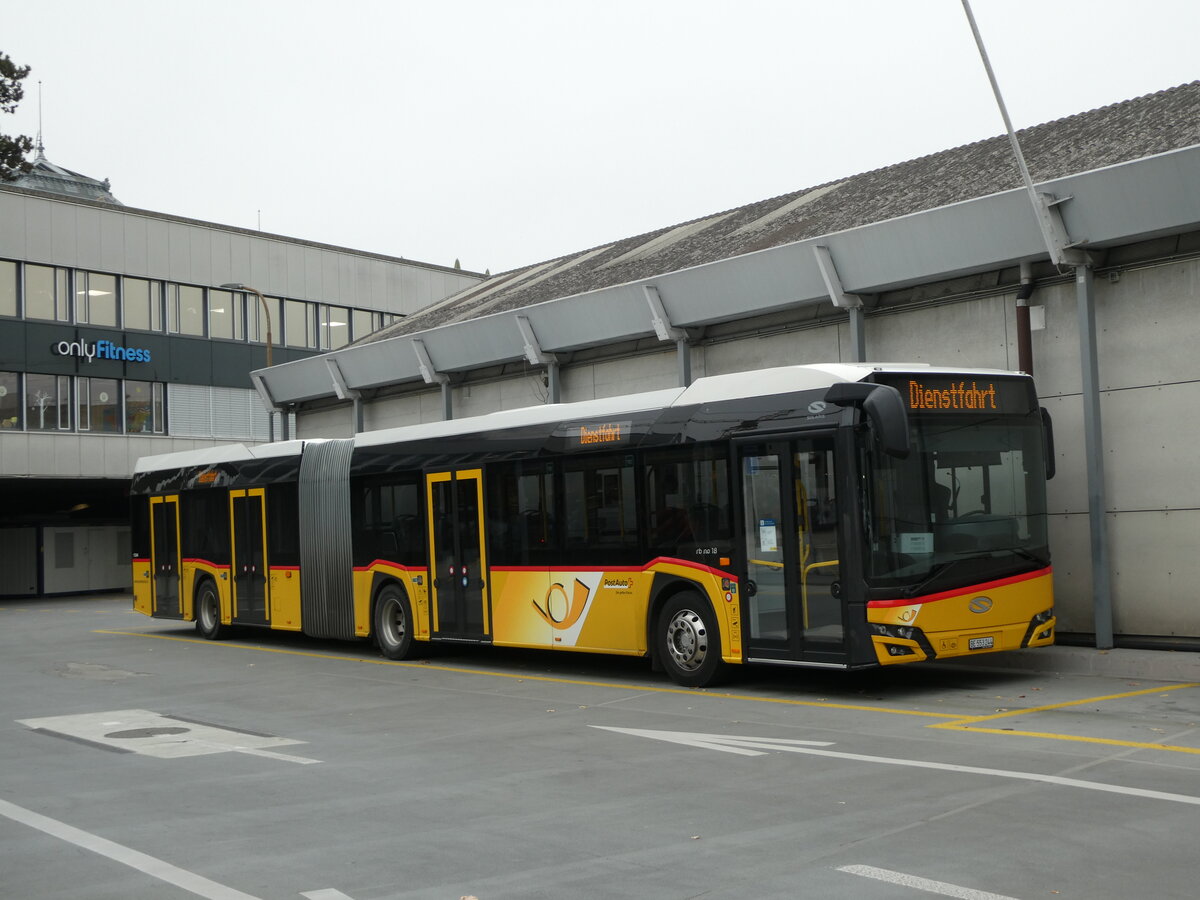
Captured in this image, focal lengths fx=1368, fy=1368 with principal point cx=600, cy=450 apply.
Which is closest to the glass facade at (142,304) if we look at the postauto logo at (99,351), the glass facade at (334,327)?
the postauto logo at (99,351)

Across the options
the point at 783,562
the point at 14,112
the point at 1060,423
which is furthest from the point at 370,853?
the point at 14,112

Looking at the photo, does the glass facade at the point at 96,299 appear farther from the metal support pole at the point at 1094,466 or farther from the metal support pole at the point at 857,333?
the metal support pole at the point at 1094,466

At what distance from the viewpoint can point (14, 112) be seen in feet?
79.7

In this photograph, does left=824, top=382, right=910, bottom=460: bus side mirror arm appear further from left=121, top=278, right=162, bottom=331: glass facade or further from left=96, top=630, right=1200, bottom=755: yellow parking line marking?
left=121, top=278, right=162, bottom=331: glass facade

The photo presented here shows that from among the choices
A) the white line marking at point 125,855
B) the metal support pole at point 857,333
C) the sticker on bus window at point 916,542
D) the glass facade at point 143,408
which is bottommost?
the white line marking at point 125,855

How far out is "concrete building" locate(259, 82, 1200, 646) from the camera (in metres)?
14.9

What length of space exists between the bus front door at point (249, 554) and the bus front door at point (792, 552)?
11059mm

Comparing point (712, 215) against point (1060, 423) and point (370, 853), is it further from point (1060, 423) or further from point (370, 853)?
point (370, 853)

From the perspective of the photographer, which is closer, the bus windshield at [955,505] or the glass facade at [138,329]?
the bus windshield at [955,505]

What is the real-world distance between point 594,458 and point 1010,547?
4.68 metres

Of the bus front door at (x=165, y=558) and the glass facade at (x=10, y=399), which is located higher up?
the glass facade at (x=10, y=399)

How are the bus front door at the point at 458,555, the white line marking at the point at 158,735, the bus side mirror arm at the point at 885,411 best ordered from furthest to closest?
1. the bus front door at the point at 458,555
2. the bus side mirror arm at the point at 885,411
3. the white line marking at the point at 158,735

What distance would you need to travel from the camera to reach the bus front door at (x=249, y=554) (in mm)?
22219

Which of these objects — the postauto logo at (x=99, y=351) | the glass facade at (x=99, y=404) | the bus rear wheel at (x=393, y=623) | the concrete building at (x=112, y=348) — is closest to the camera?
the bus rear wheel at (x=393, y=623)
